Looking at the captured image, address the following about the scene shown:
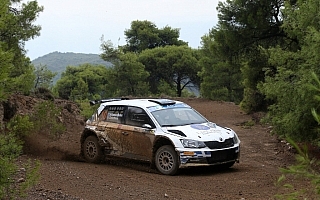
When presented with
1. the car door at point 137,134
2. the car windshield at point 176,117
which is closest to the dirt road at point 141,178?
the car door at point 137,134

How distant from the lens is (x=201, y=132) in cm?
1047

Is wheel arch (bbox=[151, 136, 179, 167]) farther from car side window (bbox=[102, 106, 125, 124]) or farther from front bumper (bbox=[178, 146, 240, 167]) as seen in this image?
car side window (bbox=[102, 106, 125, 124])

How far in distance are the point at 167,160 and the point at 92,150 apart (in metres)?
2.46

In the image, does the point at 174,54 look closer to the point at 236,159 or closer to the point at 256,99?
the point at 256,99

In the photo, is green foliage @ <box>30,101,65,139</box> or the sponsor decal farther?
green foliage @ <box>30,101,65,139</box>

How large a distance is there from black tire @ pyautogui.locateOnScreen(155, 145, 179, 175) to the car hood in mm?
427

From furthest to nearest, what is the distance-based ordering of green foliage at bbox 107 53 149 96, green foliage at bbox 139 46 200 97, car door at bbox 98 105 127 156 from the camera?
1. green foliage at bbox 139 46 200 97
2. green foliage at bbox 107 53 149 96
3. car door at bbox 98 105 127 156

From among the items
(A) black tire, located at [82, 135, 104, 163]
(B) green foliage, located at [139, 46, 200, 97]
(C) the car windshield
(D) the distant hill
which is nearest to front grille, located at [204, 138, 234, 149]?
(C) the car windshield

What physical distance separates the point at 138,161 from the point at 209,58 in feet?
107

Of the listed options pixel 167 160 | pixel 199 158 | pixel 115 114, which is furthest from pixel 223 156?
pixel 115 114

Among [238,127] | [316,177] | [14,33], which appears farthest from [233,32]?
[316,177]

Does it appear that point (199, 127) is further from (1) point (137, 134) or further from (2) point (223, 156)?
(1) point (137, 134)

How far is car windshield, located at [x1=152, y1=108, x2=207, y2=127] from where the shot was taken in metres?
11.0

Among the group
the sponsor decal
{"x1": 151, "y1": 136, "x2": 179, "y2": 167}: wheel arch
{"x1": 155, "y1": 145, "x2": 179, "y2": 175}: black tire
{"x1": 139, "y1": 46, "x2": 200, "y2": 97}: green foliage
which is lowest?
{"x1": 155, "y1": 145, "x2": 179, "y2": 175}: black tire
